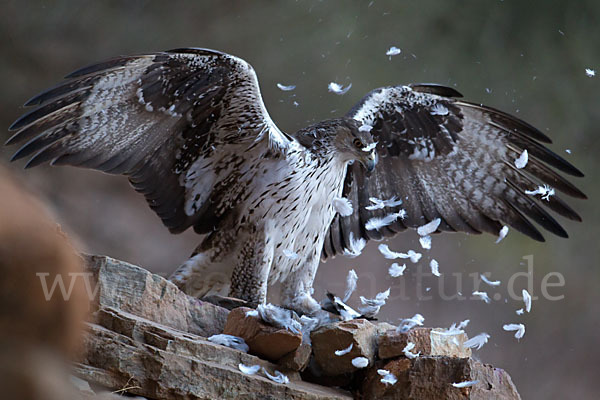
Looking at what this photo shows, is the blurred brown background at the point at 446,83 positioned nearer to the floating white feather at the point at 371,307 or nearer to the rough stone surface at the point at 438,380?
the floating white feather at the point at 371,307

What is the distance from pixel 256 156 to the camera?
9.18ft

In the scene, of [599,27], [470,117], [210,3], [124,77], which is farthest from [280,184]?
[599,27]

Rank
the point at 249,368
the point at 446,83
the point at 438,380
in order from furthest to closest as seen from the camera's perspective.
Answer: the point at 446,83
the point at 438,380
the point at 249,368

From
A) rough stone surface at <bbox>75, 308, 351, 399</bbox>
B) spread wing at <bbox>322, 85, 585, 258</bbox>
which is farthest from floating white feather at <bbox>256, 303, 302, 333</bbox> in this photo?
spread wing at <bbox>322, 85, 585, 258</bbox>

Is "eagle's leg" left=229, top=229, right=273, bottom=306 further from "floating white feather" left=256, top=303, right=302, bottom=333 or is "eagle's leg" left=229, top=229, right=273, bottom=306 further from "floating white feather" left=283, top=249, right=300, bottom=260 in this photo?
"floating white feather" left=256, top=303, right=302, bottom=333

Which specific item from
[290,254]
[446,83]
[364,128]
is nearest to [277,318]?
[290,254]

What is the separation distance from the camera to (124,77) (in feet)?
8.75

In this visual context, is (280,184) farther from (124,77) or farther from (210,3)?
(210,3)

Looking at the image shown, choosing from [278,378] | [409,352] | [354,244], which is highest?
[278,378]

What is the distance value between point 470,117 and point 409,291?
2001mm

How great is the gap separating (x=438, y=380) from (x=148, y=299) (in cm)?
97

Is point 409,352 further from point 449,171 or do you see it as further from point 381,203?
point 449,171

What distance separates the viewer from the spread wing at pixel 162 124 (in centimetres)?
261

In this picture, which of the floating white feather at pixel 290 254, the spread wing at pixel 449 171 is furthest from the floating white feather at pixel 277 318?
the spread wing at pixel 449 171
